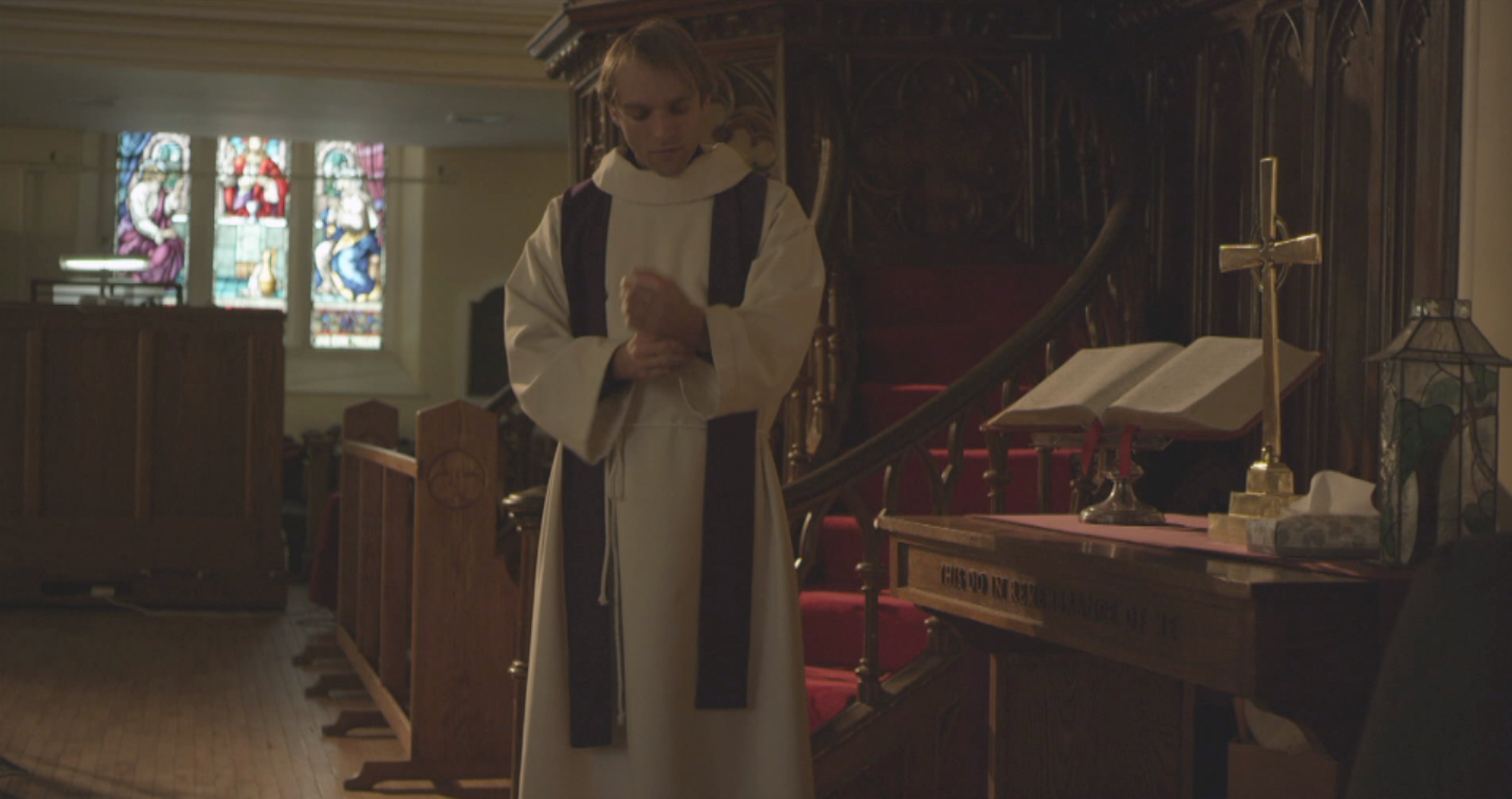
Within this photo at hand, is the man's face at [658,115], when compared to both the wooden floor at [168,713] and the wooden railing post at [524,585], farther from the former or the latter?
the wooden floor at [168,713]

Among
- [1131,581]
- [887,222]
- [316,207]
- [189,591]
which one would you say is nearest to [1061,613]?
[1131,581]

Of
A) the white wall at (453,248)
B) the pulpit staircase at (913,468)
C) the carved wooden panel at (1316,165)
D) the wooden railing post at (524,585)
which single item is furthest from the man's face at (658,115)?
the white wall at (453,248)

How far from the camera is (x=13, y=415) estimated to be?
9250mm

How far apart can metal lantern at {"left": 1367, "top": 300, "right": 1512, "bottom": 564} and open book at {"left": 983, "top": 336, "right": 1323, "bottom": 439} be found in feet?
1.42

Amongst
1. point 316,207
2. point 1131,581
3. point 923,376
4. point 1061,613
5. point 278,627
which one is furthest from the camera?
point 316,207

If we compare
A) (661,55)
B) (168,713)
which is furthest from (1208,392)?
(168,713)

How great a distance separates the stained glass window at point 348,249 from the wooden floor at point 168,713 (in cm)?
496

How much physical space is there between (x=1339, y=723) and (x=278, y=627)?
771 centimetres

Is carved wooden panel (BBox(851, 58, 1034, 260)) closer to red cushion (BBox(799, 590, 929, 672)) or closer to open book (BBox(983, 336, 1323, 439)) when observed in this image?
red cushion (BBox(799, 590, 929, 672))

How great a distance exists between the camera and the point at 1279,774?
2451 mm

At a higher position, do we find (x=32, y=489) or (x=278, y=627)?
(x=32, y=489)

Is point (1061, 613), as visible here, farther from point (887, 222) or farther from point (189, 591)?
point (189, 591)

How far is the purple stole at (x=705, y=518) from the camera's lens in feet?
7.90

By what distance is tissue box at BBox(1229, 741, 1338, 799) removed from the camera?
2.31 metres
